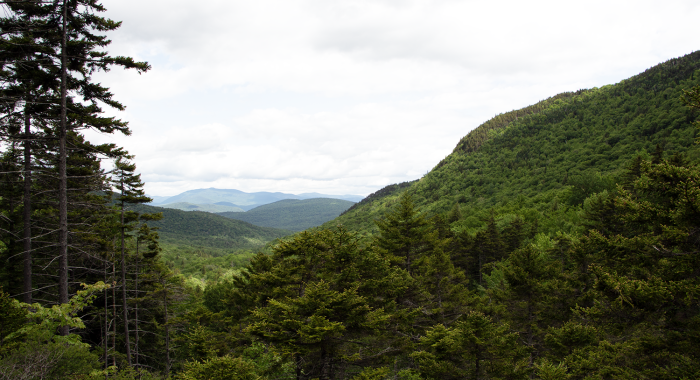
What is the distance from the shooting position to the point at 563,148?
112m

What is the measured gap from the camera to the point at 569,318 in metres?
18.0

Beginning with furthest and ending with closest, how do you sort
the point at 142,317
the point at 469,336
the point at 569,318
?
the point at 142,317, the point at 569,318, the point at 469,336

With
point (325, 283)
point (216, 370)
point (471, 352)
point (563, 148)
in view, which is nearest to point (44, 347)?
point (216, 370)

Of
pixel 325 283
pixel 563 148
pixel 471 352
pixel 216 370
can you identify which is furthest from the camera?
pixel 563 148

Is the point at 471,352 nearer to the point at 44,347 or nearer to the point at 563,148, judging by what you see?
the point at 44,347

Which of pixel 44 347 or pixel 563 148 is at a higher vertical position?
pixel 563 148

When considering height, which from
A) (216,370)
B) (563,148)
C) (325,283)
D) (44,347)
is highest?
(563,148)

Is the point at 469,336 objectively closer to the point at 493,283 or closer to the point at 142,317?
the point at 493,283

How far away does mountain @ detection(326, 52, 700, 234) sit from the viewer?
71938 mm

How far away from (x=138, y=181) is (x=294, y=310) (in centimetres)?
1421

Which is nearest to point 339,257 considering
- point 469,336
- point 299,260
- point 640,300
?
point 299,260

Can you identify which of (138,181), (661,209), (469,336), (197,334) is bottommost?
(197,334)

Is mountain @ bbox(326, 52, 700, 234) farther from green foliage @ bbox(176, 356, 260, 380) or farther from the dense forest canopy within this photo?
green foliage @ bbox(176, 356, 260, 380)

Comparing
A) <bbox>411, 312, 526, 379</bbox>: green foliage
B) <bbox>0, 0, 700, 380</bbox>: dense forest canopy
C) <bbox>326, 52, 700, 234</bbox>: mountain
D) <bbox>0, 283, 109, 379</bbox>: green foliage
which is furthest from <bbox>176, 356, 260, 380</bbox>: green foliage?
<bbox>326, 52, 700, 234</bbox>: mountain
